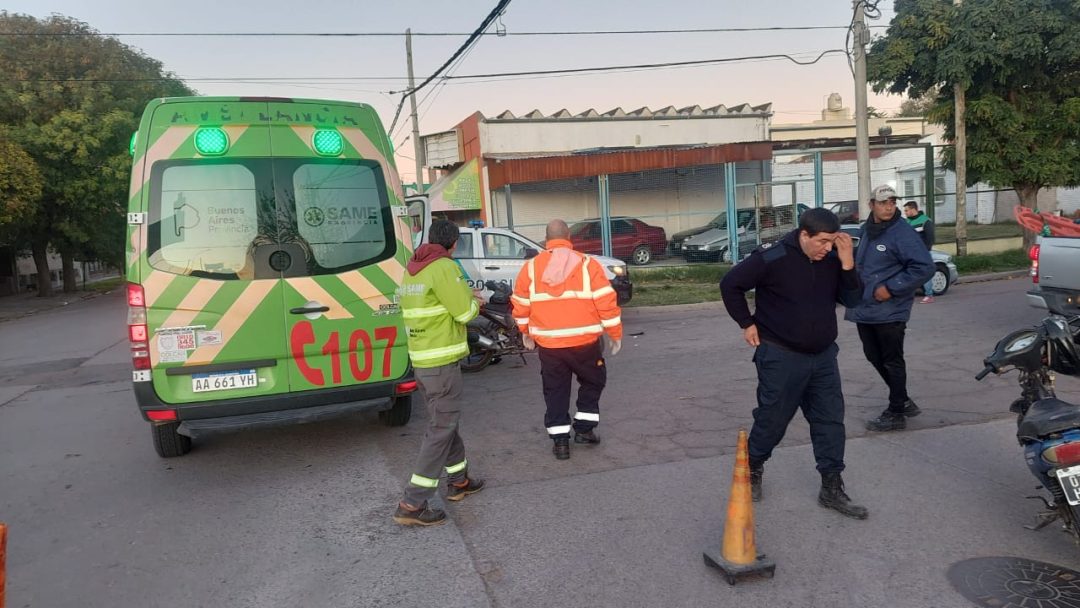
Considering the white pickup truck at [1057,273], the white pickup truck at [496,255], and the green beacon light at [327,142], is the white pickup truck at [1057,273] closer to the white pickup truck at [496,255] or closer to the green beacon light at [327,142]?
the white pickup truck at [496,255]

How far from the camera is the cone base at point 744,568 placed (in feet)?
11.6

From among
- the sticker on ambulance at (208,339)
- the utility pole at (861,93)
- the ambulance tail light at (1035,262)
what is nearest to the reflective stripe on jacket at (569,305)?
the sticker on ambulance at (208,339)

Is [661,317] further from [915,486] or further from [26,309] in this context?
[26,309]

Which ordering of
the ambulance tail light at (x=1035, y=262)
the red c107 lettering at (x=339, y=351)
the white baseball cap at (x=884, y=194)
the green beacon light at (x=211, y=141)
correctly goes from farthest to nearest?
the ambulance tail light at (x=1035, y=262) < the white baseball cap at (x=884, y=194) < the red c107 lettering at (x=339, y=351) < the green beacon light at (x=211, y=141)

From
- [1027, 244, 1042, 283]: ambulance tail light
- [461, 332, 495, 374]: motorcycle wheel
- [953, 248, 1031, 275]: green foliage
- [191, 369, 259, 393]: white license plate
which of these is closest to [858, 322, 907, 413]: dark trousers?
[1027, 244, 1042, 283]: ambulance tail light

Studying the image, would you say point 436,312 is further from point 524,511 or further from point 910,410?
point 910,410

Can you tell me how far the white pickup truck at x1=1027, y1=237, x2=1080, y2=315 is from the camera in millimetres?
7453

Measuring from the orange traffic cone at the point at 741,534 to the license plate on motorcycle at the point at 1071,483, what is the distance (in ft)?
4.13

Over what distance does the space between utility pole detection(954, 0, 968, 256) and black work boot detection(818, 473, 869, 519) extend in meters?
16.2

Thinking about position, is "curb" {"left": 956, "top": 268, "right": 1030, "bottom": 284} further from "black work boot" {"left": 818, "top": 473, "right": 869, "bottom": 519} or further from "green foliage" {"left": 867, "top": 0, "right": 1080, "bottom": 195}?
"black work boot" {"left": 818, "top": 473, "right": 869, "bottom": 519}

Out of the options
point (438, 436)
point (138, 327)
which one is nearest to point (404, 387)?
point (438, 436)

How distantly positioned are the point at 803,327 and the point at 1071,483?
137 centimetres

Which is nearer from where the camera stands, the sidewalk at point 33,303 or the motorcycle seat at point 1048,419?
the motorcycle seat at point 1048,419

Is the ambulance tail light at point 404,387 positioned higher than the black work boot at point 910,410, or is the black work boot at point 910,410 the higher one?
the ambulance tail light at point 404,387
